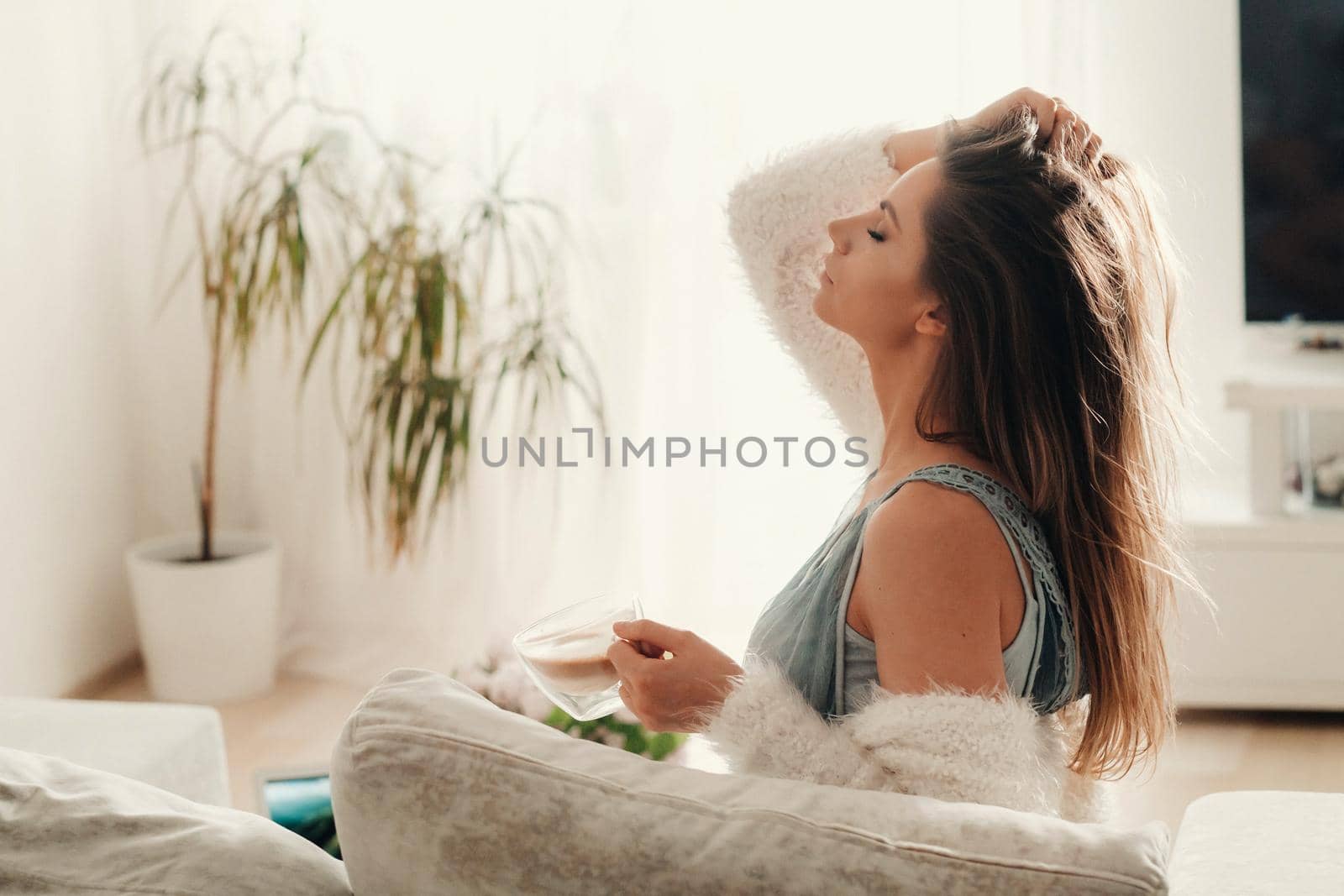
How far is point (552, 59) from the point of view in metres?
3.15

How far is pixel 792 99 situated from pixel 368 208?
3.50 ft

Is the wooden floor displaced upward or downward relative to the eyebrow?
downward

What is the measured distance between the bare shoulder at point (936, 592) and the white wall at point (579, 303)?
196 centimetres

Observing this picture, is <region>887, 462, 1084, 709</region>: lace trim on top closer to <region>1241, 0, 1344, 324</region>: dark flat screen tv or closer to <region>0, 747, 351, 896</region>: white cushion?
<region>0, 747, 351, 896</region>: white cushion

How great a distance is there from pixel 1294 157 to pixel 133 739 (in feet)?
8.48

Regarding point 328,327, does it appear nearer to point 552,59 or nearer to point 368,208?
point 368,208

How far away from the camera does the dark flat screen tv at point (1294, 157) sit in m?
2.84

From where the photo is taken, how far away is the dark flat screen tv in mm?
2838

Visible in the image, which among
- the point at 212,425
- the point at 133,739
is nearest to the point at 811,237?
the point at 133,739

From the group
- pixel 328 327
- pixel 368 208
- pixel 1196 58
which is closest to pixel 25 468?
pixel 328 327

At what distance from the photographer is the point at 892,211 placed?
1.16 metres

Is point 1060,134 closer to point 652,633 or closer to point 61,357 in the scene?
point 652,633

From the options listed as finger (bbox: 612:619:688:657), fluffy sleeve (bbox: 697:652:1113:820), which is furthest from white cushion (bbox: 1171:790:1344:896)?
finger (bbox: 612:619:688:657)

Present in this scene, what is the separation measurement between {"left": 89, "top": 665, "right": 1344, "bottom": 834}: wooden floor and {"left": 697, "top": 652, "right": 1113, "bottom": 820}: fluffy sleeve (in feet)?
3.88
